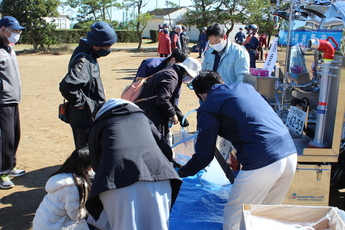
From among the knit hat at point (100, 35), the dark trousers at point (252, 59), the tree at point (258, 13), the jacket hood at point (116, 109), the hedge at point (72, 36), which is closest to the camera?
the jacket hood at point (116, 109)

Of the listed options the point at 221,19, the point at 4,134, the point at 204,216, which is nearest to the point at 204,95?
the point at 204,216

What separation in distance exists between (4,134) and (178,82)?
216 centimetres

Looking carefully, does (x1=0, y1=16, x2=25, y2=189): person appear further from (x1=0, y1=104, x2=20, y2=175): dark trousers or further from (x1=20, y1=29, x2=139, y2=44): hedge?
(x1=20, y1=29, x2=139, y2=44): hedge

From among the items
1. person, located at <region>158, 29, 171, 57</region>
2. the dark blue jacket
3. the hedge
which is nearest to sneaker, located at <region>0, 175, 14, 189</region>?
the dark blue jacket

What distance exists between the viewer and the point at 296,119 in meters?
3.49

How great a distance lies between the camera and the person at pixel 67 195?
2.81m

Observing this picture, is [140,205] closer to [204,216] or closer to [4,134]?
[204,216]

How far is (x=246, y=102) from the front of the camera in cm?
255

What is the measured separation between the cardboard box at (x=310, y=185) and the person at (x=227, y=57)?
1.85 m

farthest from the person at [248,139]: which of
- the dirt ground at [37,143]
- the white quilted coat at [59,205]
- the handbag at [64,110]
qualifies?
the dirt ground at [37,143]

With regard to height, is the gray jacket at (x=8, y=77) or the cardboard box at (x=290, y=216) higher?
the gray jacket at (x=8, y=77)

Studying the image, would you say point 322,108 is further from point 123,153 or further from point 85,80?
point 85,80

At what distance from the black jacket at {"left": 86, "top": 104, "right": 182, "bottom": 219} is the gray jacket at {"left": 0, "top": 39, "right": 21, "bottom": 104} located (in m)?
2.27

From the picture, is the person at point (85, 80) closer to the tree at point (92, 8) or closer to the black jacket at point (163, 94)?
the black jacket at point (163, 94)
